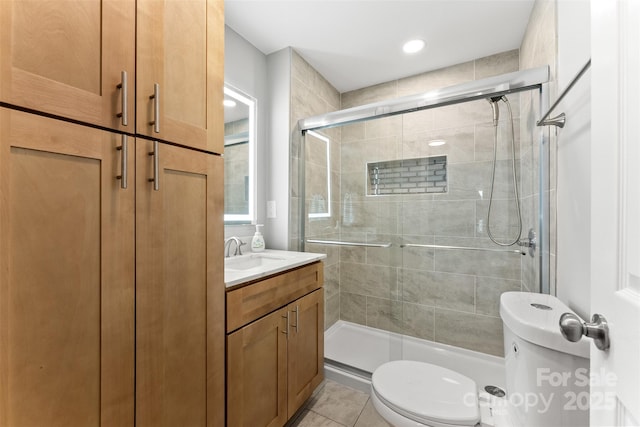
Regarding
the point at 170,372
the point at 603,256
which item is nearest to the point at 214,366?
the point at 170,372

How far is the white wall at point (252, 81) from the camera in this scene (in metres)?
1.80

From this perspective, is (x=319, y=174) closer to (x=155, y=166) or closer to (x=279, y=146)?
(x=279, y=146)

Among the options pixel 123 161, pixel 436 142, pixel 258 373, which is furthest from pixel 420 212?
pixel 123 161

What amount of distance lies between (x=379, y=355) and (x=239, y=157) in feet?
6.17

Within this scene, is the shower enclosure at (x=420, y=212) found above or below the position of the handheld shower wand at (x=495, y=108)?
below

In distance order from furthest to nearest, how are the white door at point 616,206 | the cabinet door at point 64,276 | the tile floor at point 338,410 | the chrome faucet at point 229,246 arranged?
the chrome faucet at point 229,246 → the tile floor at point 338,410 → the cabinet door at point 64,276 → the white door at point 616,206

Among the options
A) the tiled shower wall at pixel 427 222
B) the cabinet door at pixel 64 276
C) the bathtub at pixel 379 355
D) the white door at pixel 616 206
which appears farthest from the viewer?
the tiled shower wall at pixel 427 222

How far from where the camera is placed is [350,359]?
209 cm

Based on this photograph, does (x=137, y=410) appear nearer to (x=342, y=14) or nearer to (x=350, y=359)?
(x=350, y=359)

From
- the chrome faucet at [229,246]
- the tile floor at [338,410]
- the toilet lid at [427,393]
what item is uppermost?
the chrome faucet at [229,246]

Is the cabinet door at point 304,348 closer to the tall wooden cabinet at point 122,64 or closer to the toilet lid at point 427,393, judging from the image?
the toilet lid at point 427,393

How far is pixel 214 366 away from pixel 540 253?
1.70 meters

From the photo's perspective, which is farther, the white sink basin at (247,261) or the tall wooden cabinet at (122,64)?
the white sink basin at (247,261)

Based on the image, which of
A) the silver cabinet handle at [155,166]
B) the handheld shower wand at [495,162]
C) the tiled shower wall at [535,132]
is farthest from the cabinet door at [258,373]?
the handheld shower wand at [495,162]
